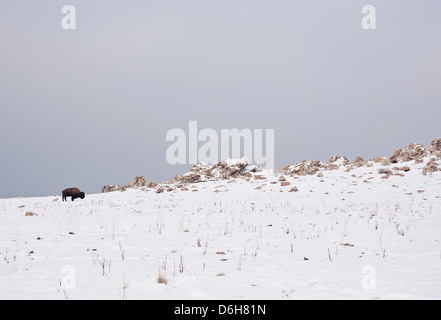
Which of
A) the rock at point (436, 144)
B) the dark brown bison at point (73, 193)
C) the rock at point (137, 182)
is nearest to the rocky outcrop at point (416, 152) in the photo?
the rock at point (436, 144)

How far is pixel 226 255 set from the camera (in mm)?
7164

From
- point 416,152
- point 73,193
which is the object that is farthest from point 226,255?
point 416,152

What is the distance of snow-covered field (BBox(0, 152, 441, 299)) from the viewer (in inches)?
188

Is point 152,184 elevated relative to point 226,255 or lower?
lower

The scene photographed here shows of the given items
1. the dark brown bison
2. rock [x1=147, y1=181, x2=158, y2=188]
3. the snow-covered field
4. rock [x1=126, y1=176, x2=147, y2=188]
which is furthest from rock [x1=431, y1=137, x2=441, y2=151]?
the dark brown bison

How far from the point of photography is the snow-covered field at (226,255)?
4.77m

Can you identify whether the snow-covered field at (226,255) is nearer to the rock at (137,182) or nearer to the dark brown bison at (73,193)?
the dark brown bison at (73,193)

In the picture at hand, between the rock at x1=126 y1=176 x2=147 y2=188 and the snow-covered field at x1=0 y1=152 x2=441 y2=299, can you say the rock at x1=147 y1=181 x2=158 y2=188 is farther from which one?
the snow-covered field at x1=0 y1=152 x2=441 y2=299

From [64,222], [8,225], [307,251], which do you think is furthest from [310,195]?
[8,225]

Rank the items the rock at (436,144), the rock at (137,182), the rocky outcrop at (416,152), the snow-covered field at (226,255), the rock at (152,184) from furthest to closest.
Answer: the rock at (137,182) < the rock at (152,184) < the rock at (436,144) < the rocky outcrop at (416,152) < the snow-covered field at (226,255)

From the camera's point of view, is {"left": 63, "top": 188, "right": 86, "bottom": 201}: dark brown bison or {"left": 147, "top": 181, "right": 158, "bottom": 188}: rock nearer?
{"left": 63, "top": 188, "right": 86, "bottom": 201}: dark brown bison

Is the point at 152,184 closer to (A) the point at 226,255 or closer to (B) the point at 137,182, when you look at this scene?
(B) the point at 137,182
